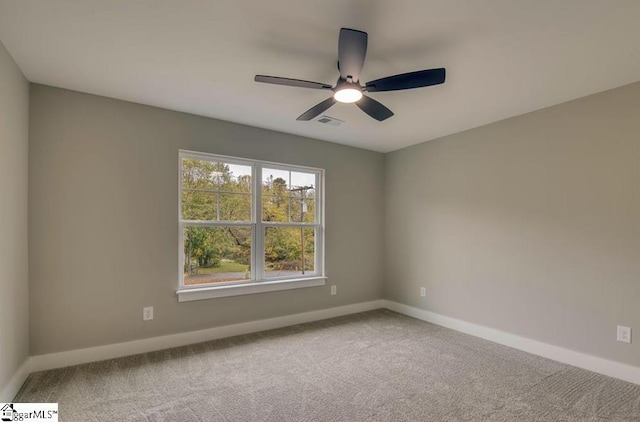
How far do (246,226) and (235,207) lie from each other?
0.25 m

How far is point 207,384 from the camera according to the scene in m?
2.50

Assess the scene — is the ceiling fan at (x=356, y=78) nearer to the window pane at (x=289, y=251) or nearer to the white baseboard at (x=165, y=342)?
the window pane at (x=289, y=251)

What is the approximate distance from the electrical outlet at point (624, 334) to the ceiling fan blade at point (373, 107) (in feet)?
8.41

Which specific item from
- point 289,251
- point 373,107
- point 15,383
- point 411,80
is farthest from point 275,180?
point 15,383

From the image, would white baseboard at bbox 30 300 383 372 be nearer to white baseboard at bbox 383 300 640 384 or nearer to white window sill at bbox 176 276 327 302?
white window sill at bbox 176 276 327 302

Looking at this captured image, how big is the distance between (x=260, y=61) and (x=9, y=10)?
1380 mm

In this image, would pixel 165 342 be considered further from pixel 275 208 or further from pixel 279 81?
pixel 279 81

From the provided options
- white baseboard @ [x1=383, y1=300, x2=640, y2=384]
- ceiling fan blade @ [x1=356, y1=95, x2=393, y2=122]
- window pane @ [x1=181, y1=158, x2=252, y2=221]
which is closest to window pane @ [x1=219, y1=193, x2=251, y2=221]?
window pane @ [x1=181, y1=158, x2=252, y2=221]

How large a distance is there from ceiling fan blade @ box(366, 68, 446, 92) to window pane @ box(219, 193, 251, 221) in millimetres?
2107

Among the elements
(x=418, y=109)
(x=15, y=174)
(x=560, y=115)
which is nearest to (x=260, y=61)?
(x=418, y=109)

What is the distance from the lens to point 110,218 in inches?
118

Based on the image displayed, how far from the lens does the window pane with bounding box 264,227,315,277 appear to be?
3.99m

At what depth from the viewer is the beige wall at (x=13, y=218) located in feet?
6.99

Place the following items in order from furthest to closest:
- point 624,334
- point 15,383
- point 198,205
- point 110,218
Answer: point 198,205
point 110,218
point 624,334
point 15,383
